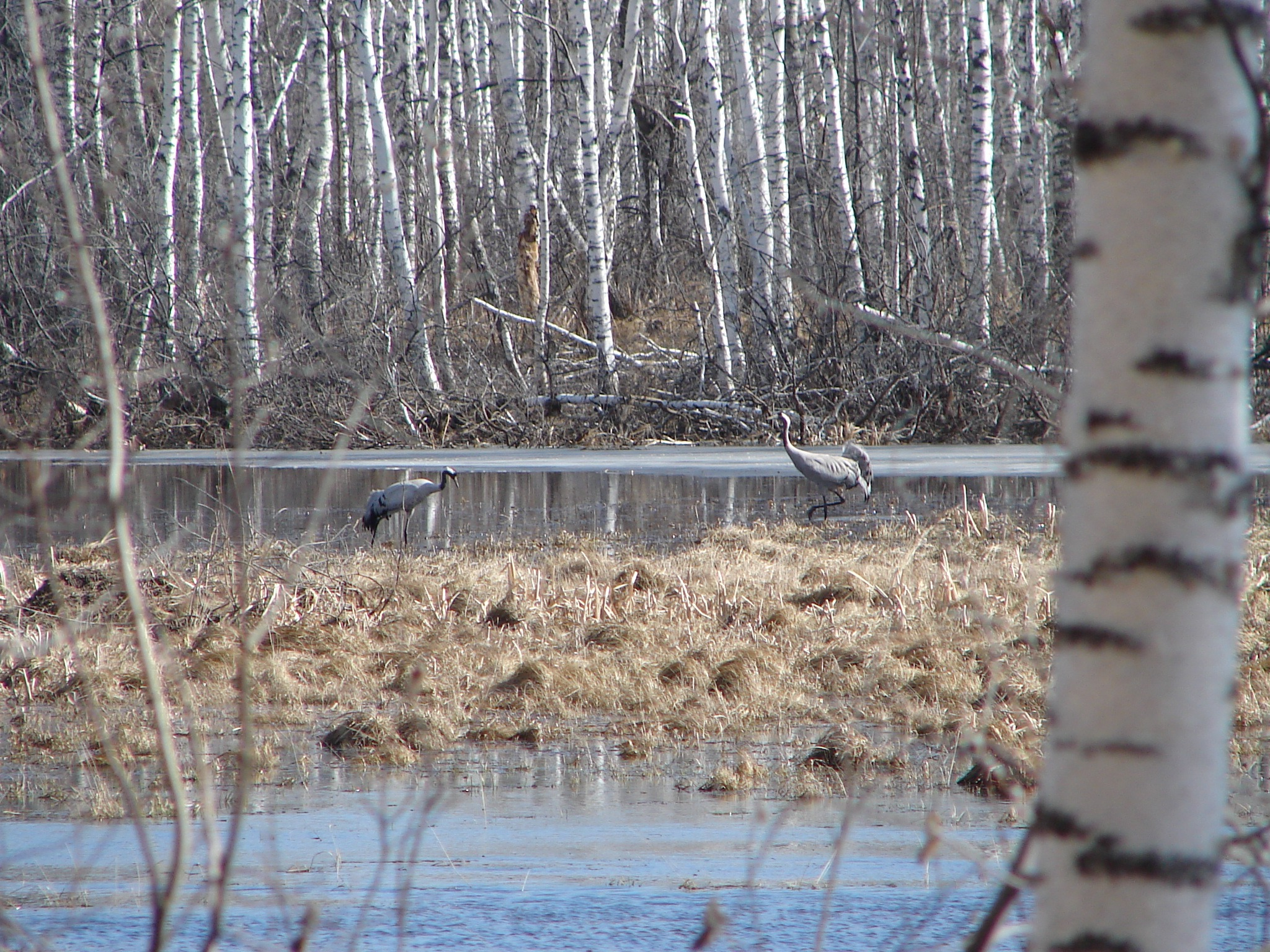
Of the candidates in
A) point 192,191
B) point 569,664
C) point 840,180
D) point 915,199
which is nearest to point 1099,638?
point 569,664

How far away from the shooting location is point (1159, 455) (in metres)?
1.05

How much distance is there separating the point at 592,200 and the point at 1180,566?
1624cm

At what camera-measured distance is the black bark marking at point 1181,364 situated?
104 centimetres

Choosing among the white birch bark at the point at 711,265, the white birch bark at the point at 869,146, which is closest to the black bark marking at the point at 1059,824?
the white birch bark at the point at 869,146

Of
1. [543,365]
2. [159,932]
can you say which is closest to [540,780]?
[159,932]

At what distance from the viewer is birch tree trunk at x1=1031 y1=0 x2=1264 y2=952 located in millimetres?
1046

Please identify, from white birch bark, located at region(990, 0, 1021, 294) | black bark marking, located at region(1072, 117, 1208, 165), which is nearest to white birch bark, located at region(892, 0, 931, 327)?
white birch bark, located at region(990, 0, 1021, 294)

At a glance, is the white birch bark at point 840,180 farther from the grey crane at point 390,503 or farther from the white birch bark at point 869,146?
the grey crane at point 390,503

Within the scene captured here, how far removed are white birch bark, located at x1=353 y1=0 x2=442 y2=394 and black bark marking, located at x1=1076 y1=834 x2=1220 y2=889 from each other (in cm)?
1678

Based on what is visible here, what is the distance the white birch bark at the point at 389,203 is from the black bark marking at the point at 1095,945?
1676 centimetres

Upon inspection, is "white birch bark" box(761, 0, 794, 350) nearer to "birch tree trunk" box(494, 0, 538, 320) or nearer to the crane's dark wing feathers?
"birch tree trunk" box(494, 0, 538, 320)

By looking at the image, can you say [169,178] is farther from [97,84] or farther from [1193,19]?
[1193,19]

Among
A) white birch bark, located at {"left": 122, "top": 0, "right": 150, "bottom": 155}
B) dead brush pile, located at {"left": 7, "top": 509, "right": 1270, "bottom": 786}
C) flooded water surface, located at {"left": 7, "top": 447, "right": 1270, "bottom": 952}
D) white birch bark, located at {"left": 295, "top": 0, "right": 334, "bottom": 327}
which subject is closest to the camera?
flooded water surface, located at {"left": 7, "top": 447, "right": 1270, "bottom": 952}

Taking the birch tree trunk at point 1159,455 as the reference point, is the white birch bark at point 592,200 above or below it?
above
